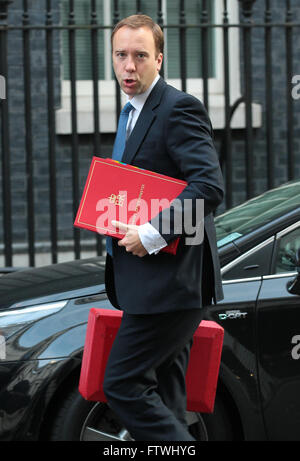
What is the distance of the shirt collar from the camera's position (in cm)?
292

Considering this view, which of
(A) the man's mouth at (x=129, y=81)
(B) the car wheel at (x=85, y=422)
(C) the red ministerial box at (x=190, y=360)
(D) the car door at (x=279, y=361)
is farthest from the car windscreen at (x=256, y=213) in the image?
(A) the man's mouth at (x=129, y=81)

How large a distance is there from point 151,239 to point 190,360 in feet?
2.14

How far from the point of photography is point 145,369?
9.27ft

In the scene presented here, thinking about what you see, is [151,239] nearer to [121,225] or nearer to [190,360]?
[121,225]

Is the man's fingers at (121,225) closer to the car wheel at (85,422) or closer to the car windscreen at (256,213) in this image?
the car wheel at (85,422)

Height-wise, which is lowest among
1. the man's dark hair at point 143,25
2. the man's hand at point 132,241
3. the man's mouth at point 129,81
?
the man's hand at point 132,241

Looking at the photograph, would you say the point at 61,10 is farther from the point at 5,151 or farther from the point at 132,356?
the point at 132,356

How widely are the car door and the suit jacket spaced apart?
0.69 meters

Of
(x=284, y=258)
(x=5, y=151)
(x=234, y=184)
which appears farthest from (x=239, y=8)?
(x=284, y=258)

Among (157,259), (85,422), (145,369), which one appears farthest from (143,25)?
(85,422)

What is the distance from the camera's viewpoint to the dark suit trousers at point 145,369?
9.20 ft

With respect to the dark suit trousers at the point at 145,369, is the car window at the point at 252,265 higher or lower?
higher

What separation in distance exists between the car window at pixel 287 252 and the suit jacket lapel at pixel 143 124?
1.13 m

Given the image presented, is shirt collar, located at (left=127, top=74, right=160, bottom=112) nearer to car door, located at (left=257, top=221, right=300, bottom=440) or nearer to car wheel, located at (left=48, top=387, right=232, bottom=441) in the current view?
car door, located at (left=257, top=221, right=300, bottom=440)
